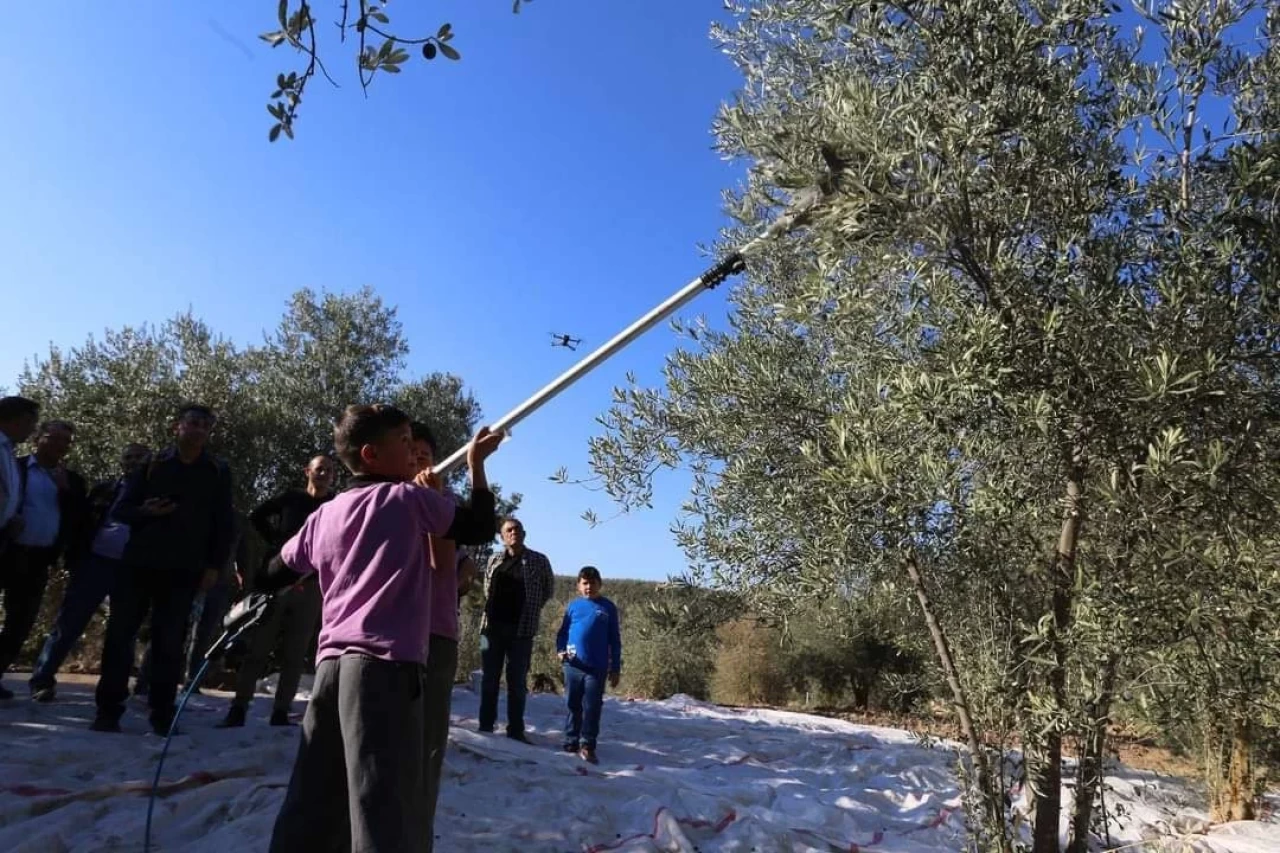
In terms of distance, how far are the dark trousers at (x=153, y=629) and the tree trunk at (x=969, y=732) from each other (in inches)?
190

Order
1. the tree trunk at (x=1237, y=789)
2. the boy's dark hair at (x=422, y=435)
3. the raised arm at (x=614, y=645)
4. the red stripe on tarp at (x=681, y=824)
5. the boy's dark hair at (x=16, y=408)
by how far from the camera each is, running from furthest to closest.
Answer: the raised arm at (x=614, y=645)
the tree trunk at (x=1237, y=789)
the boy's dark hair at (x=16, y=408)
the red stripe on tarp at (x=681, y=824)
the boy's dark hair at (x=422, y=435)

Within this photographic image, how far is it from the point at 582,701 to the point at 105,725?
12.9 ft

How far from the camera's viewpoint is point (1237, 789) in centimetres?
733

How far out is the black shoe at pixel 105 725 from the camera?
227 inches

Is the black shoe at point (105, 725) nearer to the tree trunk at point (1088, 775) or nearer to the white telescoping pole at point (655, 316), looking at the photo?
the white telescoping pole at point (655, 316)

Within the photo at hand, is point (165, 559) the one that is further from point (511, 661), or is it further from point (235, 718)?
point (511, 661)

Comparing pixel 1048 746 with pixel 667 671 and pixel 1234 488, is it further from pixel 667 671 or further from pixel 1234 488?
pixel 667 671

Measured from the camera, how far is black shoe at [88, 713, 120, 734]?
576 cm

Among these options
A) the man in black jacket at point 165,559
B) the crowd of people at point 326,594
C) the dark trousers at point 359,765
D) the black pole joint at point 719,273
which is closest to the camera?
the dark trousers at point 359,765

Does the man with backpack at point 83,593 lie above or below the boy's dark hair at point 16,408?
below

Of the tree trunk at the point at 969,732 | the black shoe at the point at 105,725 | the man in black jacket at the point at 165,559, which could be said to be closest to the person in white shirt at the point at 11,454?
the man in black jacket at the point at 165,559

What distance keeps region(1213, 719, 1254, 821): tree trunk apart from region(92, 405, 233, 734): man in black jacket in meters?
8.32

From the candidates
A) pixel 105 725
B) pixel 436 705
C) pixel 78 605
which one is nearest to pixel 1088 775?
pixel 436 705

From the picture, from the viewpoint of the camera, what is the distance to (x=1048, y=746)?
3518 mm
